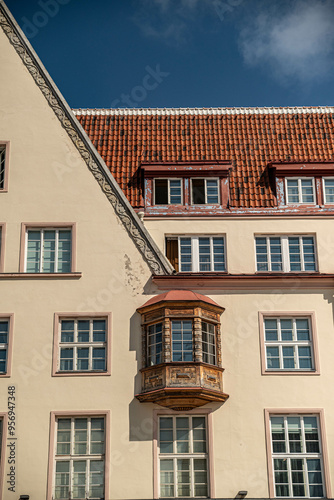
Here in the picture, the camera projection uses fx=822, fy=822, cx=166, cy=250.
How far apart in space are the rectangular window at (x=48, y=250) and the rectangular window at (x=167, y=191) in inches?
168

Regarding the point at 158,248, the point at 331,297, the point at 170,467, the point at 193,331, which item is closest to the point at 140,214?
the point at 158,248

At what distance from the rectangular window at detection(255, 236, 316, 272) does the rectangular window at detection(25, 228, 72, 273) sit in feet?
23.1

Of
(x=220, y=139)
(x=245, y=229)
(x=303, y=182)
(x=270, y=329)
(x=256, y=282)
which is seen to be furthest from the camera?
(x=220, y=139)

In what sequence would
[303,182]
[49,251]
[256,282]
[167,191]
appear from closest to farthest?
[256,282], [49,251], [167,191], [303,182]

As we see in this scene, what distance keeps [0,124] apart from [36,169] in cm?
242

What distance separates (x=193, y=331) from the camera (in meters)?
27.4

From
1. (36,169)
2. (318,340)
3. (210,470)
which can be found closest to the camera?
(210,470)

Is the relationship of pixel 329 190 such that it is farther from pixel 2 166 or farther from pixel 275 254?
pixel 2 166

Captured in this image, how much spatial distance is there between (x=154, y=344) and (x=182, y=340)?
0.96 metres

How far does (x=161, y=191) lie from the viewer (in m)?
32.0

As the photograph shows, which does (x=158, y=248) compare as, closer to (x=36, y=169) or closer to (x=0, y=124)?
(x=36, y=169)

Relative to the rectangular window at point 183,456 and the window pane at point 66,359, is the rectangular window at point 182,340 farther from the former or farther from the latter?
the window pane at point 66,359

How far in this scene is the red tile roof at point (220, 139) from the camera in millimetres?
32594

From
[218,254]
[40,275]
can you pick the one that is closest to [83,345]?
[40,275]
